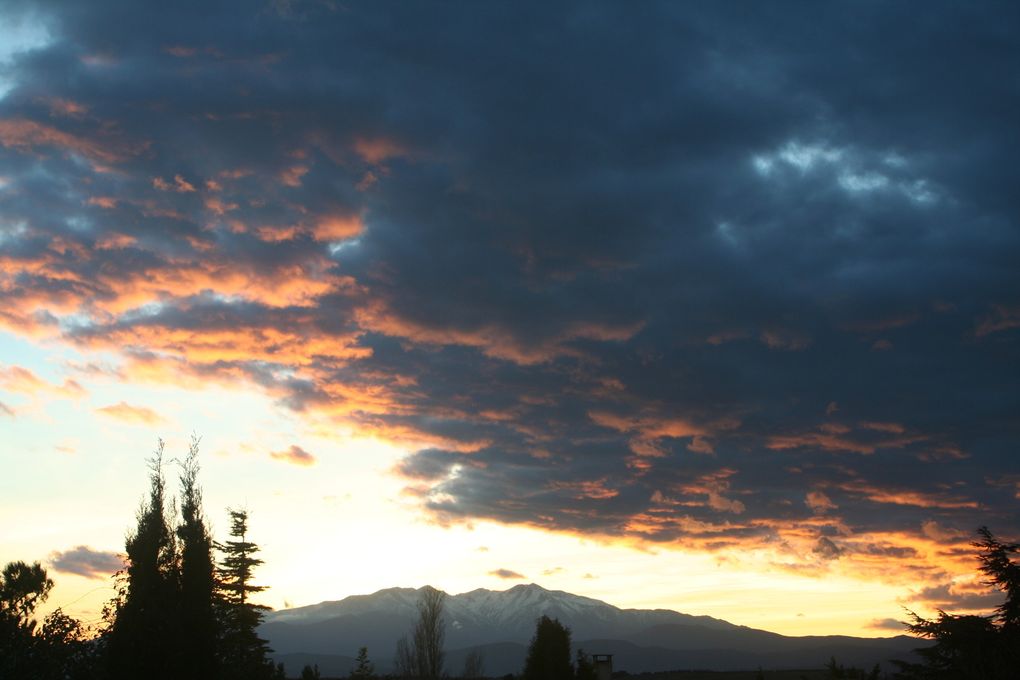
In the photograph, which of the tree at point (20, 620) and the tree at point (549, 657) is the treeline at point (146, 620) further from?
the tree at point (549, 657)

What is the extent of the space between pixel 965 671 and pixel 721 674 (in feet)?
565

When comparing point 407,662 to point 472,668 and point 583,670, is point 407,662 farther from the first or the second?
point 583,670

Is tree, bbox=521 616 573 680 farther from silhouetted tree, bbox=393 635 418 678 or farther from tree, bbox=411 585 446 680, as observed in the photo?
silhouetted tree, bbox=393 635 418 678

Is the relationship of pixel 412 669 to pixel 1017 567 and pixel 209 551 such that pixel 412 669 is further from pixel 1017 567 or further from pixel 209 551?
pixel 1017 567

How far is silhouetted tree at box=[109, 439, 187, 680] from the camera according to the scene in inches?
1314

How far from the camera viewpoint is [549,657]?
69.7m

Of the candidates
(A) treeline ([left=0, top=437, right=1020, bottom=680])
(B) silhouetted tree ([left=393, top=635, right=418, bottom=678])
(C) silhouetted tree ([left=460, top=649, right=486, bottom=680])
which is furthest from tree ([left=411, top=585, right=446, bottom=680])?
(A) treeline ([left=0, top=437, right=1020, bottom=680])

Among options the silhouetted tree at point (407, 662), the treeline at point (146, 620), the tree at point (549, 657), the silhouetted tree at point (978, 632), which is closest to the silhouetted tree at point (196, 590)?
the treeline at point (146, 620)

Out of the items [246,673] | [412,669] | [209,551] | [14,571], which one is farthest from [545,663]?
[14,571]

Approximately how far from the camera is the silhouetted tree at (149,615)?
33375mm

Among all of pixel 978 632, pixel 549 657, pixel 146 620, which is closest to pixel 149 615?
pixel 146 620

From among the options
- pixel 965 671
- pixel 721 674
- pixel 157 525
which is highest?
pixel 157 525

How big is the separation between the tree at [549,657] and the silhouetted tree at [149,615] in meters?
40.6

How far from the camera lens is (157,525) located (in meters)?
36.9
